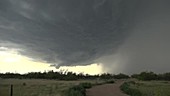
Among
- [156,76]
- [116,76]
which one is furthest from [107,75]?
[156,76]

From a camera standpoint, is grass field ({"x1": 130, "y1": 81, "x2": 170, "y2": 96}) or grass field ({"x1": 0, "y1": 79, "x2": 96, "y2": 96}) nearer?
grass field ({"x1": 130, "y1": 81, "x2": 170, "y2": 96})

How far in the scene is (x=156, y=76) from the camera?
157m

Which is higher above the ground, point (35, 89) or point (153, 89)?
point (35, 89)

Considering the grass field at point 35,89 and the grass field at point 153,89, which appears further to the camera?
the grass field at point 35,89

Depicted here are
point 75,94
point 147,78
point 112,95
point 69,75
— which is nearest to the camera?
point 75,94

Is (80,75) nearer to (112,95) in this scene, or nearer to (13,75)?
(13,75)

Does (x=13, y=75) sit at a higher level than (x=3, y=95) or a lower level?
higher

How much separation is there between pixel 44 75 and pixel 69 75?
506 inches

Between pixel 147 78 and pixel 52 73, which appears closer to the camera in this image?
pixel 147 78

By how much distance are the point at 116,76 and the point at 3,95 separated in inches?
5402

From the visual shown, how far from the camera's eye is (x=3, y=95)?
117 feet

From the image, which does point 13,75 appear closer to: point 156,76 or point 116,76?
point 116,76

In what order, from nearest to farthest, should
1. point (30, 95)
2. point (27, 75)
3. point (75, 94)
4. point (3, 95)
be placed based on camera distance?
point (75, 94)
point (3, 95)
point (30, 95)
point (27, 75)

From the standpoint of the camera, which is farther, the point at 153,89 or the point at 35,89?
the point at 35,89
